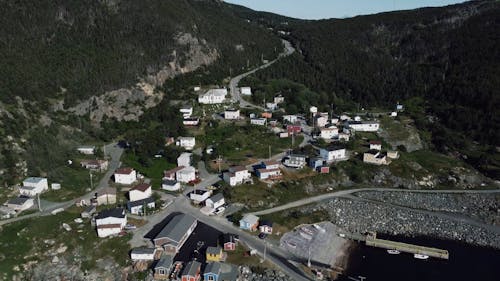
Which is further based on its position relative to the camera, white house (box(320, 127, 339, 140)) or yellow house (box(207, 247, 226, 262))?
white house (box(320, 127, 339, 140))

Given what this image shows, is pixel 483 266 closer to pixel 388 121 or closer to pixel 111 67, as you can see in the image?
pixel 388 121

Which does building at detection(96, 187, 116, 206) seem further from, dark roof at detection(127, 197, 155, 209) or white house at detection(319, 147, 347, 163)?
white house at detection(319, 147, 347, 163)

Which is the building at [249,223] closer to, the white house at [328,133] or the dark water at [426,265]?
the dark water at [426,265]

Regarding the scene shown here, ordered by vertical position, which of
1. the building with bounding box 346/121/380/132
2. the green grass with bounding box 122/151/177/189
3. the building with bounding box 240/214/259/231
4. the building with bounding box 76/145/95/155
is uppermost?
the building with bounding box 346/121/380/132

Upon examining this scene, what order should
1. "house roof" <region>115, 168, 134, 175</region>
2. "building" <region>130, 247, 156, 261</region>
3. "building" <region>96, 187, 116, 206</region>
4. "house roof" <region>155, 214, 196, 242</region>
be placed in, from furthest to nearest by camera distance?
"house roof" <region>115, 168, 134, 175</region> → "building" <region>96, 187, 116, 206</region> → "house roof" <region>155, 214, 196, 242</region> → "building" <region>130, 247, 156, 261</region>

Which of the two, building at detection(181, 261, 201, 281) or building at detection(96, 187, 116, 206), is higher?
building at detection(96, 187, 116, 206)

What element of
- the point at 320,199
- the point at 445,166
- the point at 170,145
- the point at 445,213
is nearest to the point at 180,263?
the point at 320,199

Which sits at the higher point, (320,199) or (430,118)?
(430,118)

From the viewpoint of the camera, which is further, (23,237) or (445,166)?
(445,166)

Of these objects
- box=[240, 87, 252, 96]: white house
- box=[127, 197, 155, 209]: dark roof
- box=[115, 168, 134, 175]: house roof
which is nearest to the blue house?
box=[127, 197, 155, 209]: dark roof
